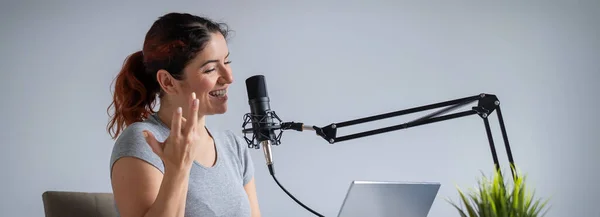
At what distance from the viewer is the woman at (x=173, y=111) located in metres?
1.41

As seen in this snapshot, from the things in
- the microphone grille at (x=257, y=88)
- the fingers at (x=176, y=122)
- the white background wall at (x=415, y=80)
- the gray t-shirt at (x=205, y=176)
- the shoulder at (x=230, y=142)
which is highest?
the white background wall at (x=415, y=80)

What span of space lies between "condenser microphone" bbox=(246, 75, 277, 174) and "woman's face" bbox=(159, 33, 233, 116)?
8 cm

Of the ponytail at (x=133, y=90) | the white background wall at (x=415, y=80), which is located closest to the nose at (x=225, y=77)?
the ponytail at (x=133, y=90)

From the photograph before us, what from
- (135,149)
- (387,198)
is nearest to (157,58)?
(135,149)

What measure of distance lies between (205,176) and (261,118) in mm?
183

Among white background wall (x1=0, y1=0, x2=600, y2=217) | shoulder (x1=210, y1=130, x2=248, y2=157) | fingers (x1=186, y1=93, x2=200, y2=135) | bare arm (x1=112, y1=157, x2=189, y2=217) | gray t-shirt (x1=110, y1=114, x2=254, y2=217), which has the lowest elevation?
bare arm (x1=112, y1=157, x2=189, y2=217)

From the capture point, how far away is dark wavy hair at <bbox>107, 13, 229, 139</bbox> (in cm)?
153

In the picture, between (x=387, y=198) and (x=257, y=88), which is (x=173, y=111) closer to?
(x=257, y=88)

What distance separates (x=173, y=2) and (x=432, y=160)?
1.19 meters

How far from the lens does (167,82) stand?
5.10ft

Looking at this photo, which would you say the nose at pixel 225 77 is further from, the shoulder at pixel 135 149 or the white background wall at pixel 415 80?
the white background wall at pixel 415 80

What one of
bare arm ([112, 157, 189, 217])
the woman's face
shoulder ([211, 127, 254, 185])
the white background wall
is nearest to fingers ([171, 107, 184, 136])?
bare arm ([112, 157, 189, 217])

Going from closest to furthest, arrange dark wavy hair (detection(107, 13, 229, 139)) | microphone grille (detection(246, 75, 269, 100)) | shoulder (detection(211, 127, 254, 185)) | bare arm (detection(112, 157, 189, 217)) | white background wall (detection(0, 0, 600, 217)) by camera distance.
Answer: bare arm (detection(112, 157, 189, 217)) → dark wavy hair (detection(107, 13, 229, 139)) → microphone grille (detection(246, 75, 269, 100)) → shoulder (detection(211, 127, 254, 185)) → white background wall (detection(0, 0, 600, 217))

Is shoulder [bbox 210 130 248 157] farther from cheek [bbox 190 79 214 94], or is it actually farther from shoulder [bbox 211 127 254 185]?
cheek [bbox 190 79 214 94]
